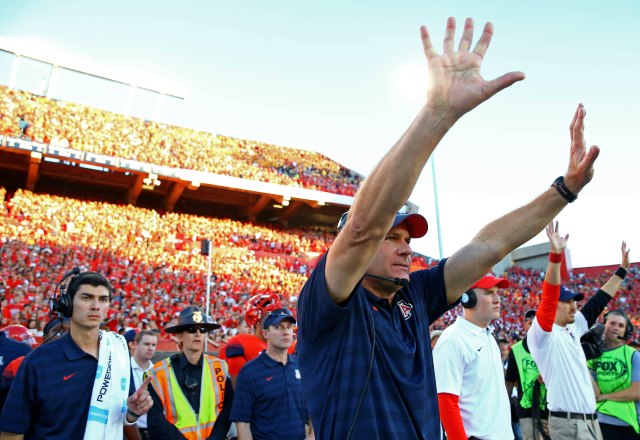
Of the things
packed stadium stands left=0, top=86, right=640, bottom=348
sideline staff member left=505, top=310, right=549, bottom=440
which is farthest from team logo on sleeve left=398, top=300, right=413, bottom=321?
packed stadium stands left=0, top=86, right=640, bottom=348

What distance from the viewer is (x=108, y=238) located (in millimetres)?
22891

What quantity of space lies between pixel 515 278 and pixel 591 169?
30734 millimetres

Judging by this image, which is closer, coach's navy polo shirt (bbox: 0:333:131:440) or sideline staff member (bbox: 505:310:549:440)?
coach's navy polo shirt (bbox: 0:333:131:440)

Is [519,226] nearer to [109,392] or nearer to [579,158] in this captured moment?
[579,158]

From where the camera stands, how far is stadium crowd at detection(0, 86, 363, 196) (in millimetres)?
26625

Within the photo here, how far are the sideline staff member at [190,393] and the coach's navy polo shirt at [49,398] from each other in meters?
0.81

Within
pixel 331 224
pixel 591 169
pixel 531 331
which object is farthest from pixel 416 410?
pixel 331 224

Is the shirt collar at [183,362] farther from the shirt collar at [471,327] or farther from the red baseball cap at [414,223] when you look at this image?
the red baseball cap at [414,223]

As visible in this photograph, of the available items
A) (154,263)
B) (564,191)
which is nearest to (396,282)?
(564,191)

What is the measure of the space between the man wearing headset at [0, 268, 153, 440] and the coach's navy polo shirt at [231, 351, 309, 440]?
3.84 feet

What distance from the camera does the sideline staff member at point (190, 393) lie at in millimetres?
3992

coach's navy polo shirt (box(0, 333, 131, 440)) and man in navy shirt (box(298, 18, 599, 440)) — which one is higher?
man in navy shirt (box(298, 18, 599, 440))

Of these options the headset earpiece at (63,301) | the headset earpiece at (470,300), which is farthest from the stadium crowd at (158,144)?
the headset earpiece at (470,300)

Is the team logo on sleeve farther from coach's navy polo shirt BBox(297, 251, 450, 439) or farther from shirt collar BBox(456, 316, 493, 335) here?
shirt collar BBox(456, 316, 493, 335)
